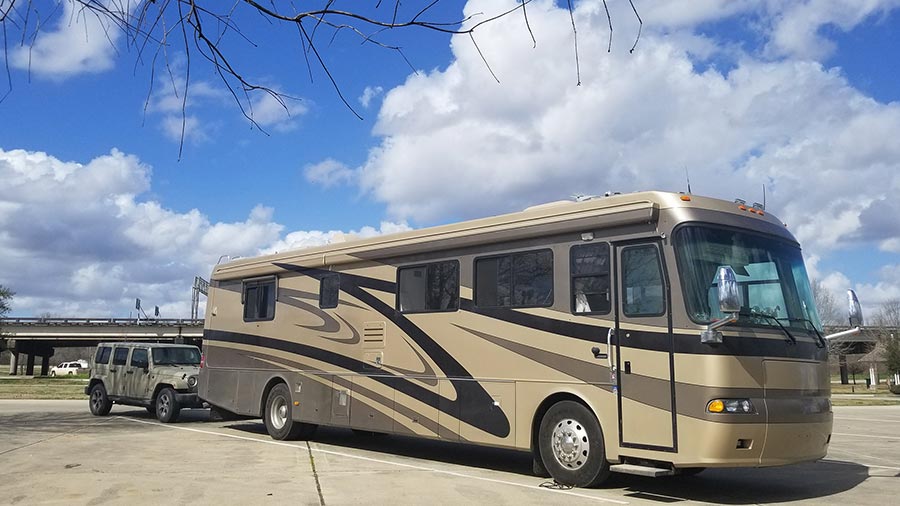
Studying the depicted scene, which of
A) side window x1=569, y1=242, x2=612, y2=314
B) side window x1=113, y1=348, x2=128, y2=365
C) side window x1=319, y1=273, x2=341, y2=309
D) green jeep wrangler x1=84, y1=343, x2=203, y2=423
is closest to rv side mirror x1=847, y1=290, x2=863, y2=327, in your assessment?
side window x1=569, y1=242, x2=612, y2=314

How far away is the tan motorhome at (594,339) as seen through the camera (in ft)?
26.3

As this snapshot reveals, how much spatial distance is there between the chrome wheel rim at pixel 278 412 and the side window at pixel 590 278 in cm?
653

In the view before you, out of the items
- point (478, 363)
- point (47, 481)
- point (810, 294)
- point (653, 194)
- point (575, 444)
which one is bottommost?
point (47, 481)

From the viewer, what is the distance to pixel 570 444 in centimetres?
887

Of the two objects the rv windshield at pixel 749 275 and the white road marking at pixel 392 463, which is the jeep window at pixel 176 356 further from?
the rv windshield at pixel 749 275

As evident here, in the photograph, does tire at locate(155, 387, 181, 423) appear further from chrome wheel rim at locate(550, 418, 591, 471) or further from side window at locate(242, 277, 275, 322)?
chrome wheel rim at locate(550, 418, 591, 471)

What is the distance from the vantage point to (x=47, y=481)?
8852 mm

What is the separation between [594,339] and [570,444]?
4.10 feet

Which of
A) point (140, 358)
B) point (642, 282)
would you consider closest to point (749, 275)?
point (642, 282)

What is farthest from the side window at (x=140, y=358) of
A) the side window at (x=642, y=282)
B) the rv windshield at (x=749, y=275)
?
the rv windshield at (x=749, y=275)

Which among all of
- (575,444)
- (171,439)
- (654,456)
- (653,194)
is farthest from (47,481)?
(653,194)

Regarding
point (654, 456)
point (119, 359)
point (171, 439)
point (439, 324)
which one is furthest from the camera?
point (119, 359)

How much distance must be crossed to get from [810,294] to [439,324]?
190 inches

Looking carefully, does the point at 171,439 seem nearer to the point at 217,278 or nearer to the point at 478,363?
the point at 217,278
